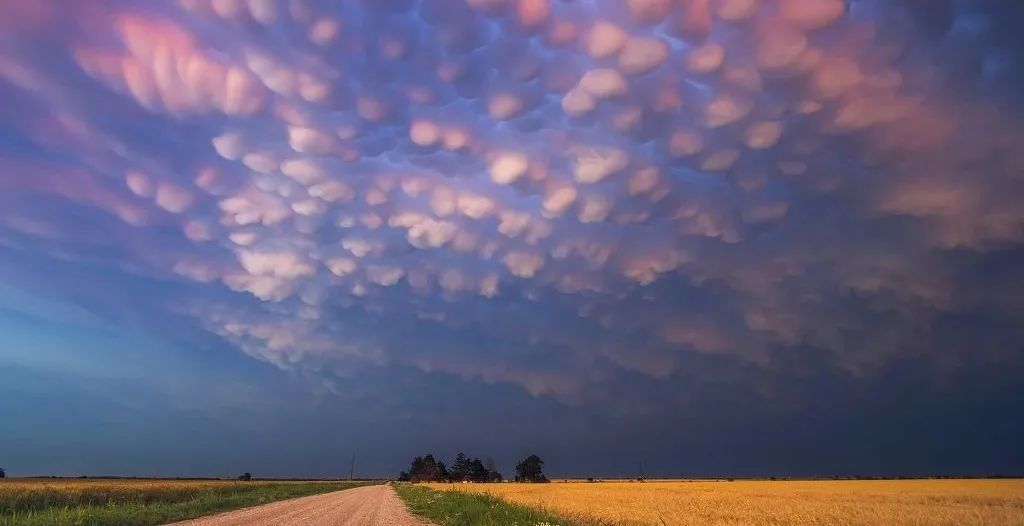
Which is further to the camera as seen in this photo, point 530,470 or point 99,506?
point 530,470

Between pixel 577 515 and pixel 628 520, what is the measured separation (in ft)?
13.6

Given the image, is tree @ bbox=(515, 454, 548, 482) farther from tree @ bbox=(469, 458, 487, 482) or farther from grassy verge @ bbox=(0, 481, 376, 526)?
grassy verge @ bbox=(0, 481, 376, 526)

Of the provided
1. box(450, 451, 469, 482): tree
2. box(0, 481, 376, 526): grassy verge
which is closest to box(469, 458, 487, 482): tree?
box(450, 451, 469, 482): tree

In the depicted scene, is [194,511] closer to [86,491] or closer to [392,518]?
[392,518]

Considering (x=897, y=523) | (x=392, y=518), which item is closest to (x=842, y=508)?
(x=897, y=523)

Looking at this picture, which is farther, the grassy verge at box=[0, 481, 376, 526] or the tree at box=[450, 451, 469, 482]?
the tree at box=[450, 451, 469, 482]

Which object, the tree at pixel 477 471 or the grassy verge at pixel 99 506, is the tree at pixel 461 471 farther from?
the grassy verge at pixel 99 506

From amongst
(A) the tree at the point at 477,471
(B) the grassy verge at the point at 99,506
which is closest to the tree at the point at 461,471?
(A) the tree at the point at 477,471

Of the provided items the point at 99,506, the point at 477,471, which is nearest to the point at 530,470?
the point at 477,471

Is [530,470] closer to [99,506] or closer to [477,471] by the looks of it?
[477,471]

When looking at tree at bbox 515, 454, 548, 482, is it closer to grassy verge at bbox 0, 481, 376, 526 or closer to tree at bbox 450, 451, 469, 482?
tree at bbox 450, 451, 469, 482

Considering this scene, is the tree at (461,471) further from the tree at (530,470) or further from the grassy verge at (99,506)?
the grassy verge at (99,506)

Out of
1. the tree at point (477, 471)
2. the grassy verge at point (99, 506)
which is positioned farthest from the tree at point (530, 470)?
the grassy verge at point (99, 506)

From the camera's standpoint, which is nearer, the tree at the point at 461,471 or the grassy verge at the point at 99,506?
the grassy verge at the point at 99,506
